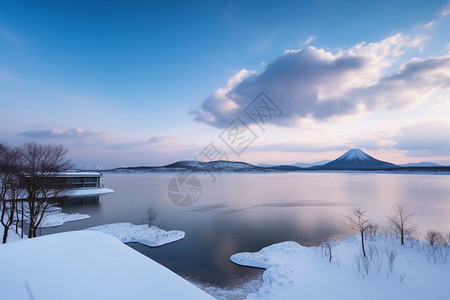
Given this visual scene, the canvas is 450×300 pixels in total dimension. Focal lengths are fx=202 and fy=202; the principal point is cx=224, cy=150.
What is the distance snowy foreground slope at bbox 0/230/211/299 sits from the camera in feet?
14.9

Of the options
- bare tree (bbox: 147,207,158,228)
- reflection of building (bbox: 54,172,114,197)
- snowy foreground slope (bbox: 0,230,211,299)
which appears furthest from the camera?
reflection of building (bbox: 54,172,114,197)

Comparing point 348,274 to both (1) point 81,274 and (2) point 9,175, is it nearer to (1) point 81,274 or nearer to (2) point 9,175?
(1) point 81,274

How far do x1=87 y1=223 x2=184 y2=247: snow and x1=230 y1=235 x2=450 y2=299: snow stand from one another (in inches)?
263

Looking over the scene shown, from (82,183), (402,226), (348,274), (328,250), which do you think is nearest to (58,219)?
(82,183)

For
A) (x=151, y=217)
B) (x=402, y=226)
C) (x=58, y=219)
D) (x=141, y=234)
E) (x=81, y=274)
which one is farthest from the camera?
(x=151, y=217)

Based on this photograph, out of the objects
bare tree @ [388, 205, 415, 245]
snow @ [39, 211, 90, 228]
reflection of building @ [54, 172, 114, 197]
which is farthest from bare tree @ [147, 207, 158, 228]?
reflection of building @ [54, 172, 114, 197]

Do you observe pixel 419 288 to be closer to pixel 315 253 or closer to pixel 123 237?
pixel 315 253

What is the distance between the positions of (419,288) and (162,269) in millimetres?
11478

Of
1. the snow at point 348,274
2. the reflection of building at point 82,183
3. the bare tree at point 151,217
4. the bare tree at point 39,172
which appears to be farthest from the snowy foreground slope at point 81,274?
the reflection of building at point 82,183

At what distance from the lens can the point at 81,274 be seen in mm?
5219

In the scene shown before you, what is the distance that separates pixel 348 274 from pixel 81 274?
12095 mm

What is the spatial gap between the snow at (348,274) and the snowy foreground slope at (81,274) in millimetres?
5980

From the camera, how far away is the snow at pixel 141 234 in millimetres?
16797

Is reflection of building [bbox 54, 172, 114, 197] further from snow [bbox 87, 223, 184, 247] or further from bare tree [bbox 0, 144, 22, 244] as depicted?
snow [bbox 87, 223, 184, 247]
